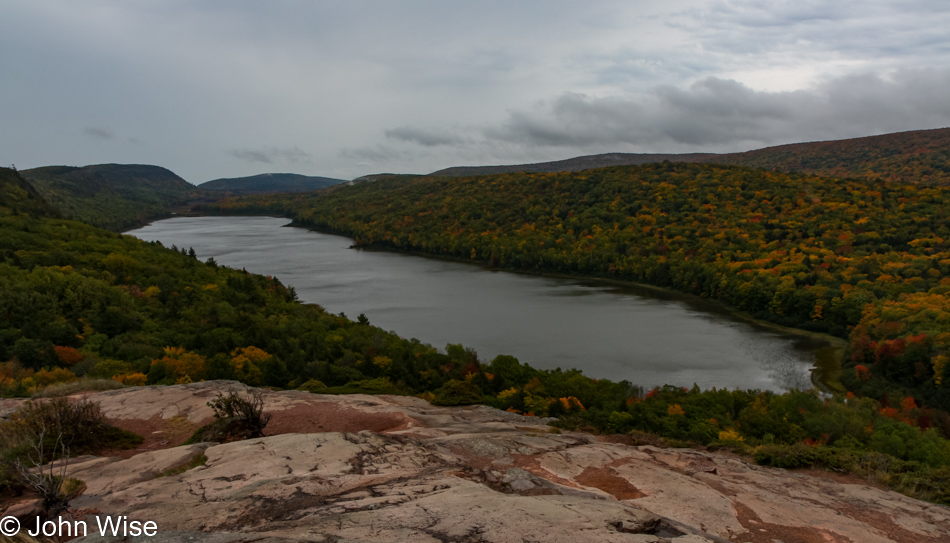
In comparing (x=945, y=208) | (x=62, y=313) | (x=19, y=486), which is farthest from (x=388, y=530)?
(x=945, y=208)

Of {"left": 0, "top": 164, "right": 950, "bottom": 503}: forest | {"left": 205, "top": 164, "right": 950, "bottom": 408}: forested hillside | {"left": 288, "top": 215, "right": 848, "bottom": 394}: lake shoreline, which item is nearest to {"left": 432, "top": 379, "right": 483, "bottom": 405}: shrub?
{"left": 0, "top": 164, "right": 950, "bottom": 503}: forest

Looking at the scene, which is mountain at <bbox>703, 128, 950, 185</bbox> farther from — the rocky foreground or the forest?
the rocky foreground

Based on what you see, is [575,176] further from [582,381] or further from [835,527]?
[835,527]

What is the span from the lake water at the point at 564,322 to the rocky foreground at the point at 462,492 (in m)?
27.1

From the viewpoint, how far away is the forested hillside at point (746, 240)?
4466 cm

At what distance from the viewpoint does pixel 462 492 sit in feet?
26.3

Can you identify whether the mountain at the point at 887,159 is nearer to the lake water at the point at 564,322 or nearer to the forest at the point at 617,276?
the forest at the point at 617,276

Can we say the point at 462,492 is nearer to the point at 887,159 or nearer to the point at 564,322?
the point at 564,322

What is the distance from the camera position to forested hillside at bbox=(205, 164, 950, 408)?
44656 mm

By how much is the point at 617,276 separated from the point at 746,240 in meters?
19.6

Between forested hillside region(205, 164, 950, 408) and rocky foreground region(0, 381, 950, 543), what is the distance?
→ 3518 centimetres

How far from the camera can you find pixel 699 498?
31.7ft

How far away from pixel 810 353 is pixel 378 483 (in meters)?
49.5

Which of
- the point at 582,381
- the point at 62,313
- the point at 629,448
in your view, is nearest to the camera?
the point at 629,448
